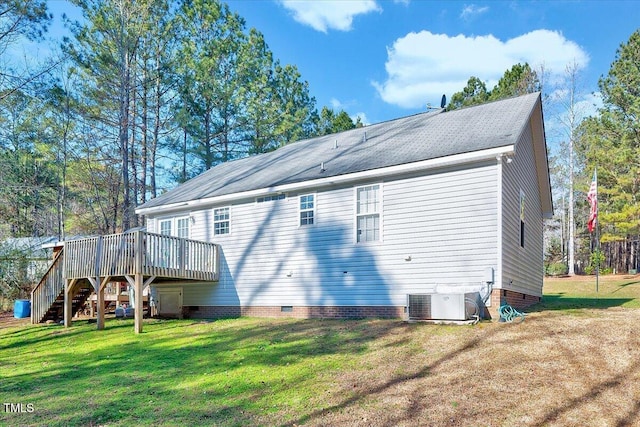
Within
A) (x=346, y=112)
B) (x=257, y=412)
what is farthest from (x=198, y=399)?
(x=346, y=112)

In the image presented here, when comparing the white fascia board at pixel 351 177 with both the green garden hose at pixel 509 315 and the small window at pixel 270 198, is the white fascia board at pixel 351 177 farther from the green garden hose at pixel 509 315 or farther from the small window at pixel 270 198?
the green garden hose at pixel 509 315

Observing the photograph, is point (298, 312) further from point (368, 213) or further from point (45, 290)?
point (45, 290)

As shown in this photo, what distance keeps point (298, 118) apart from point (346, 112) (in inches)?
208

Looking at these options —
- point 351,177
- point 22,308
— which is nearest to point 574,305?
point 351,177

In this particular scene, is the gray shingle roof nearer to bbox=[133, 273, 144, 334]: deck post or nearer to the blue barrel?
bbox=[133, 273, 144, 334]: deck post

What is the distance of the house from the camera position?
9875 mm

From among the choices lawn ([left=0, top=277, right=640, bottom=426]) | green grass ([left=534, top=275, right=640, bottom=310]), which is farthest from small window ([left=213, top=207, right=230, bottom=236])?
green grass ([left=534, top=275, right=640, bottom=310])

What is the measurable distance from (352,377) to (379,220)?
5280 millimetres

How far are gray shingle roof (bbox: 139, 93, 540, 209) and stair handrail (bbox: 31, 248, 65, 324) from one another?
3378mm

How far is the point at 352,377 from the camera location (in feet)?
21.6

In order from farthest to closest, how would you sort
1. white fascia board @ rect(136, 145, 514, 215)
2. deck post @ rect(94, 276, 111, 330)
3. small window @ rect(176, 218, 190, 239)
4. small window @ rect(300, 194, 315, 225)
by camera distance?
1. small window @ rect(176, 218, 190, 239)
2. deck post @ rect(94, 276, 111, 330)
3. small window @ rect(300, 194, 315, 225)
4. white fascia board @ rect(136, 145, 514, 215)

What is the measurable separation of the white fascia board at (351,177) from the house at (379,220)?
0.03 m

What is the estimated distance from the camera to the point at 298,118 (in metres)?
28.2

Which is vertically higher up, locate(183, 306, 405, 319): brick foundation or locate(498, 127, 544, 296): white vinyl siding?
locate(498, 127, 544, 296): white vinyl siding
